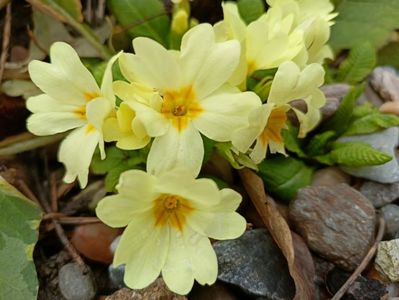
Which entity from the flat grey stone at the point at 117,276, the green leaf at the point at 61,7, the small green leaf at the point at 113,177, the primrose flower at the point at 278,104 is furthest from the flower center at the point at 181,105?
the green leaf at the point at 61,7

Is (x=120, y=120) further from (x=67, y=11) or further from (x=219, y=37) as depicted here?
(x=67, y=11)

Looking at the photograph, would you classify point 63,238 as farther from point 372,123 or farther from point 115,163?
point 372,123

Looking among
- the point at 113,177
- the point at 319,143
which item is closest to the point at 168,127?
the point at 113,177

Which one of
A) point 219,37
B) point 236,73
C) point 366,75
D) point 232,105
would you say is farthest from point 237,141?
point 366,75

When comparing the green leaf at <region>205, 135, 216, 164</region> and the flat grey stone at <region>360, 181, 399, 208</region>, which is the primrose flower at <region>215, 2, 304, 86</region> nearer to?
the green leaf at <region>205, 135, 216, 164</region>

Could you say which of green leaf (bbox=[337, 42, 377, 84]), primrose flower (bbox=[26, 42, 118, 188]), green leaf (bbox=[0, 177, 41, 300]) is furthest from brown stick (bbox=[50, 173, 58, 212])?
green leaf (bbox=[337, 42, 377, 84])

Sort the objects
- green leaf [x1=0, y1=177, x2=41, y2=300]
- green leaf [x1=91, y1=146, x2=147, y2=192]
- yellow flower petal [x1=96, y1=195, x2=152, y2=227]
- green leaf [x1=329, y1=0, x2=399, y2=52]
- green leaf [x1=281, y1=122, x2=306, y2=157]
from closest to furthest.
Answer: yellow flower petal [x1=96, y1=195, x2=152, y2=227] → green leaf [x1=0, y1=177, x2=41, y2=300] → green leaf [x1=91, y1=146, x2=147, y2=192] → green leaf [x1=281, y1=122, x2=306, y2=157] → green leaf [x1=329, y1=0, x2=399, y2=52]
